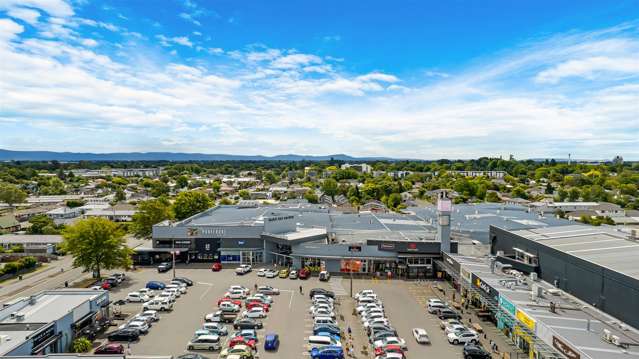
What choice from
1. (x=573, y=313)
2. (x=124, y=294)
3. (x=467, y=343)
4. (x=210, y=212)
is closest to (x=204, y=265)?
(x=124, y=294)

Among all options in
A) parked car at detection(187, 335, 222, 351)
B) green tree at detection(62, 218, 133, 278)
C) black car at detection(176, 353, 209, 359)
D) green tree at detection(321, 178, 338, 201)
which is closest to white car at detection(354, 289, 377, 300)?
parked car at detection(187, 335, 222, 351)

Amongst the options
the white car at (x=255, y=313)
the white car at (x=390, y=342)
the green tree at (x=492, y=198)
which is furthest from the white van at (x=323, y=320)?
the green tree at (x=492, y=198)

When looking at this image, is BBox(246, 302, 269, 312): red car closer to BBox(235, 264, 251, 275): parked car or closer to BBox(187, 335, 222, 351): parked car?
BBox(187, 335, 222, 351): parked car

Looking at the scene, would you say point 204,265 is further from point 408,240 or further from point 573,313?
point 573,313

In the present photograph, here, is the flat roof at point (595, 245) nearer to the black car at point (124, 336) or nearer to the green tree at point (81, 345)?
the black car at point (124, 336)

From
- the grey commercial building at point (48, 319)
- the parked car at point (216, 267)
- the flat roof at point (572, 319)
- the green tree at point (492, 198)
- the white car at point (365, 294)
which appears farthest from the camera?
the green tree at point (492, 198)

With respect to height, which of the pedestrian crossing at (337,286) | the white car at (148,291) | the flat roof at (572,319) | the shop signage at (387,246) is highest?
the flat roof at (572,319)
